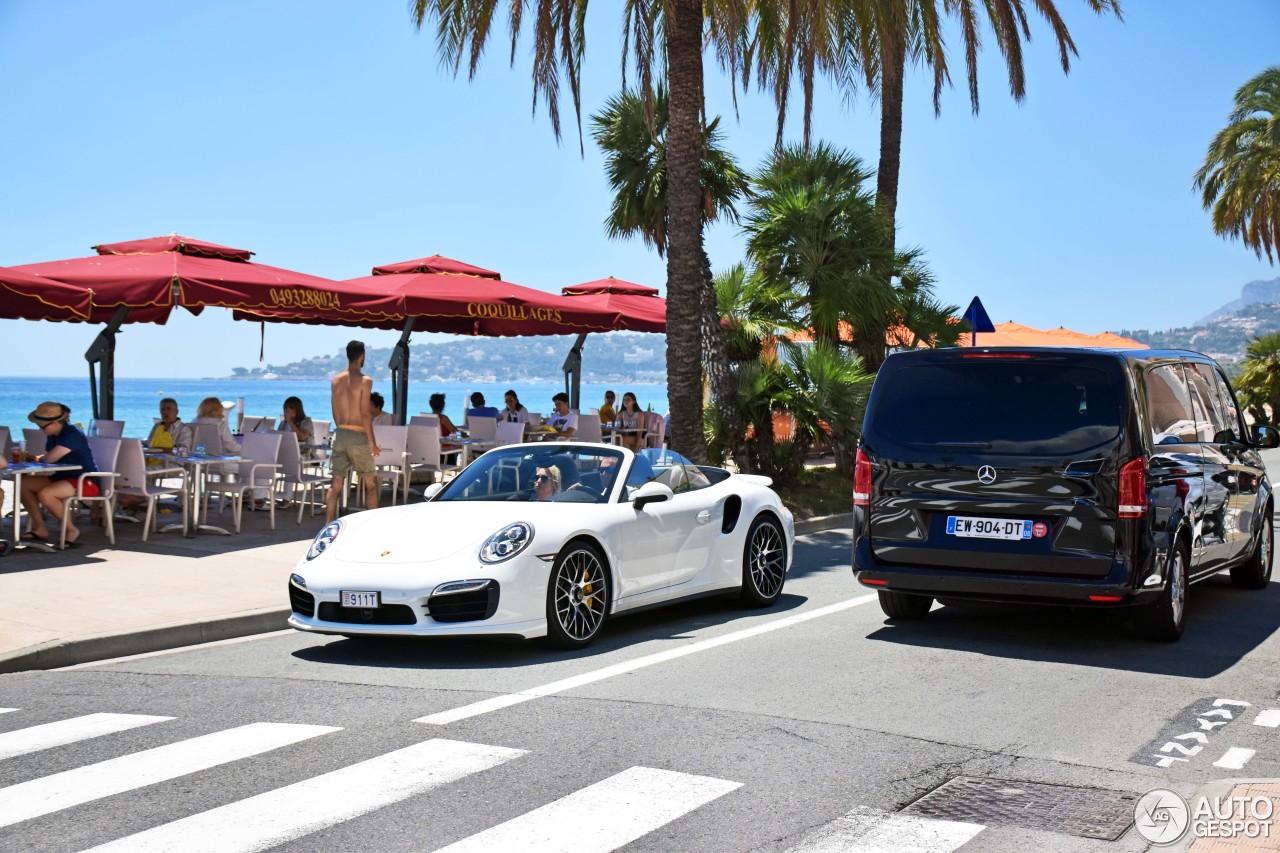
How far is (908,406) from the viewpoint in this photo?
8984 millimetres

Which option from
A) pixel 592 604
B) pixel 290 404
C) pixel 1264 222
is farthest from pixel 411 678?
pixel 1264 222

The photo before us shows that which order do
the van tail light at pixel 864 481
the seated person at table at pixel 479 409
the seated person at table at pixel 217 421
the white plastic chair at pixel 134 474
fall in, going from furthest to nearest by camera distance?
the seated person at table at pixel 479 409, the seated person at table at pixel 217 421, the white plastic chair at pixel 134 474, the van tail light at pixel 864 481

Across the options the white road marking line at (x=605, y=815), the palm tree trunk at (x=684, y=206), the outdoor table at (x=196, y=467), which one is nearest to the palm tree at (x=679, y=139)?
the palm tree trunk at (x=684, y=206)

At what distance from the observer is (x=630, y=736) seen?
20.4 ft

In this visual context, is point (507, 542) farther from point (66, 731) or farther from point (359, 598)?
point (66, 731)

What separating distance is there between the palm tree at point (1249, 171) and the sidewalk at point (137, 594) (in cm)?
4270

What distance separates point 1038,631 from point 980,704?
8.37 ft

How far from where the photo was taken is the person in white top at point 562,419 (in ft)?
67.7

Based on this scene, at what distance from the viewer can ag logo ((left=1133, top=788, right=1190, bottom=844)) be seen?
492cm

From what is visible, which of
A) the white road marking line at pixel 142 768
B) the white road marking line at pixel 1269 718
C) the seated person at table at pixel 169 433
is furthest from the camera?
the seated person at table at pixel 169 433

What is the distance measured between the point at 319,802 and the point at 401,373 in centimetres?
1535

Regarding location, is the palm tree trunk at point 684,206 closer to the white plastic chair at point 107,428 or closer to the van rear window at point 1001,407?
the white plastic chair at point 107,428

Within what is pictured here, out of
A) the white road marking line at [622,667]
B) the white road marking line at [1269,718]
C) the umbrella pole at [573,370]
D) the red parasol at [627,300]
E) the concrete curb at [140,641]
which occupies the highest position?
the red parasol at [627,300]

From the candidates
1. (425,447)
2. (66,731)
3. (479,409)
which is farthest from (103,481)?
(479,409)
